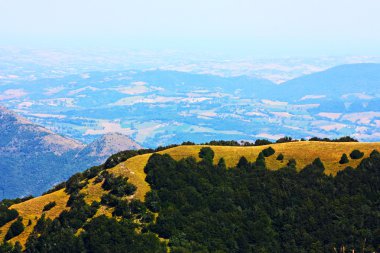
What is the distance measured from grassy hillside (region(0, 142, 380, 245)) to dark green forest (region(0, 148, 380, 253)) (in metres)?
1.71

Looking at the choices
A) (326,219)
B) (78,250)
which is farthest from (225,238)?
(78,250)

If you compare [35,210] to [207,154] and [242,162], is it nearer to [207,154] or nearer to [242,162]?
[207,154]

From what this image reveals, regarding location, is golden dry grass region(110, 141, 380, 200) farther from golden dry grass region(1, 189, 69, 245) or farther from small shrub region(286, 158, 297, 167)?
golden dry grass region(1, 189, 69, 245)

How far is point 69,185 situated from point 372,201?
159 feet

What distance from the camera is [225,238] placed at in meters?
62.5

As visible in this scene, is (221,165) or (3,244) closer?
(3,244)

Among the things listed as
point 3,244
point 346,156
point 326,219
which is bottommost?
point 3,244

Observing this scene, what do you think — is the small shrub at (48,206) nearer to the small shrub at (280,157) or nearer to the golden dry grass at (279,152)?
the golden dry grass at (279,152)

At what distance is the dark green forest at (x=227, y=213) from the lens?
59.5 meters

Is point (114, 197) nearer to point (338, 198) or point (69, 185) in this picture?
point (69, 185)

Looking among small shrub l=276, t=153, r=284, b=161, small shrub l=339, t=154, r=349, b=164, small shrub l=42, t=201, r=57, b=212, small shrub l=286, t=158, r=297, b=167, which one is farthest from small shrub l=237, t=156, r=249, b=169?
small shrub l=42, t=201, r=57, b=212

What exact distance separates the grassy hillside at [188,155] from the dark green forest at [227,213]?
67.3 inches

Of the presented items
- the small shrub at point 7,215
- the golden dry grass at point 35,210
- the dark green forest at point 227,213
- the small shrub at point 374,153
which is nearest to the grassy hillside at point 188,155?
the golden dry grass at point 35,210

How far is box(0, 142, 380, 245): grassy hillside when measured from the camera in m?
69.9
